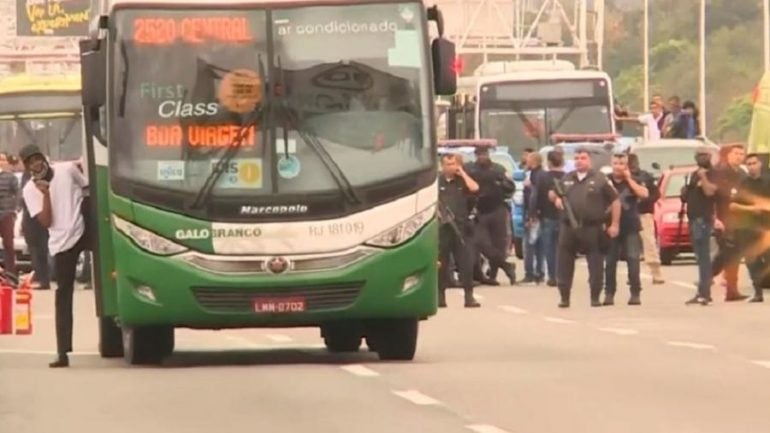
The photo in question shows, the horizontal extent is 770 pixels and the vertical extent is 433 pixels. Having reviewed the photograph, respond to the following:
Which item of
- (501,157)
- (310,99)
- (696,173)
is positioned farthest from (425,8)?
(501,157)

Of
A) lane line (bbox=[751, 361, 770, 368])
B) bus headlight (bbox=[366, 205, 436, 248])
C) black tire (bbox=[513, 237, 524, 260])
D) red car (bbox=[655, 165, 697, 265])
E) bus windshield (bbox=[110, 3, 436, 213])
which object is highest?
bus windshield (bbox=[110, 3, 436, 213])

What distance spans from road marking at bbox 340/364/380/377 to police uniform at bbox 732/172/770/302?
11.6 meters

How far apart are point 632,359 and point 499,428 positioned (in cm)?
638

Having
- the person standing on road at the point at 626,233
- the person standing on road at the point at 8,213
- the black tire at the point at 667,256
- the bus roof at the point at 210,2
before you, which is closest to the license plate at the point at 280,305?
the bus roof at the point at 210,2

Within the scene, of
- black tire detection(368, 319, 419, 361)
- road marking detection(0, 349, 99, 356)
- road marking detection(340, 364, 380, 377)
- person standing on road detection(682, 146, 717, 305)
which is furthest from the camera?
person standing on road detection(682, 146, 717, 305)

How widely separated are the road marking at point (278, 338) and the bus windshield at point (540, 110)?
85.7ft

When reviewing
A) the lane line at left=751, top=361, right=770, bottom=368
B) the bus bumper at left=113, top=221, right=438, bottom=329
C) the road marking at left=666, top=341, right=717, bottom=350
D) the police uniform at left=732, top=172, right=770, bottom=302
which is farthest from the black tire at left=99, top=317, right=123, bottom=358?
the police uniform at left=732, top=172, right=770, bottom=302

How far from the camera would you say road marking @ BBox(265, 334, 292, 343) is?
2531 centimetres

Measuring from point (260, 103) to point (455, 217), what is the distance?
12157 millimetres

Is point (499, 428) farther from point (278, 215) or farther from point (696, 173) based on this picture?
point (696, 173)

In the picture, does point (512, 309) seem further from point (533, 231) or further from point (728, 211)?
point (533, 231)

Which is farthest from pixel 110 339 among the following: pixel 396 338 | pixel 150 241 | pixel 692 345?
pixel 692 345

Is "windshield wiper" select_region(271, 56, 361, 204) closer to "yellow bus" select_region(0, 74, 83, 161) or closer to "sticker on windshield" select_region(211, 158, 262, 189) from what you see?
"sticker on windshield" select_region(211, 158, 262, 189)

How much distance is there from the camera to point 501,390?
58.1ft
